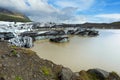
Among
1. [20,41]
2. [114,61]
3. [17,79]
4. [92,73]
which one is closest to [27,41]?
[20,41]

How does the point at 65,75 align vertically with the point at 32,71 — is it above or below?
below

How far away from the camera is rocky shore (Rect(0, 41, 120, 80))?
27.3ft

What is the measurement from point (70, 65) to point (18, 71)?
316 inches

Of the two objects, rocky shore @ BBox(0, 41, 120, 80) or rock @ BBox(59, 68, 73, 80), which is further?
rock @ BBox(59, 68, 73, 80)

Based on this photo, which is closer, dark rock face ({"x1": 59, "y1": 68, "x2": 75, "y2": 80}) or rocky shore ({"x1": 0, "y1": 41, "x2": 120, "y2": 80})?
rocky shore ({"x1": 0, "y1": 41, "x2": 120, "y2": 80})

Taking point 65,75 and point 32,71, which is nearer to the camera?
point 32,71

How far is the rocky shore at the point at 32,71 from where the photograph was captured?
8.31m

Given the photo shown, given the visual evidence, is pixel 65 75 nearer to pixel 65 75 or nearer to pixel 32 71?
pixel 65 75

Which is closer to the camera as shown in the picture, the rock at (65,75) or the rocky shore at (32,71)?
the rocky shore at (32,71)

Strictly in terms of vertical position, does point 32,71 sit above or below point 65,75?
above

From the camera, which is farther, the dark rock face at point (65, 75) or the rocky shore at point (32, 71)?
the dark rock face at point (65, 75)

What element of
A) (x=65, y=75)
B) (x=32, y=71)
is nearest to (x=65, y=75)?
(x=65, y=75)

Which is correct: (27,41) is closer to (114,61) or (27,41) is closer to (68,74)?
(114,61)

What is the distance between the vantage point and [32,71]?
29.3 ft
